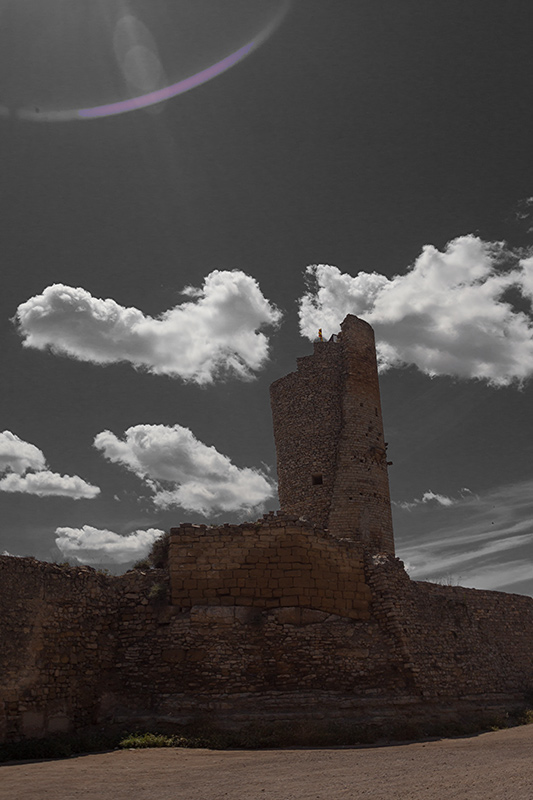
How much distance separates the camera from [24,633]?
1253 centimetres

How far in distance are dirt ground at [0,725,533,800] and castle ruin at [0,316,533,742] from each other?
1718 millimetres

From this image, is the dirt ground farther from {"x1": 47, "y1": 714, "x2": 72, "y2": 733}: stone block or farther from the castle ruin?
the castle ruin

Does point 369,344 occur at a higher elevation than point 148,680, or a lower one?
higher

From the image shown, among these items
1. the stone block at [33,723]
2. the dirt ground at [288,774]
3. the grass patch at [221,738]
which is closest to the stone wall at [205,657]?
the stone block at [33,723]

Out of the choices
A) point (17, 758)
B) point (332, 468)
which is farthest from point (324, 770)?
point (332, 468)

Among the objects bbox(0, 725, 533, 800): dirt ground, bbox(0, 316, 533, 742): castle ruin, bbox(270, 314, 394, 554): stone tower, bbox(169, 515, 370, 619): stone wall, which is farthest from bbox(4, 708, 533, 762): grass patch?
bbox(270, 314, 394, 554): stone tower

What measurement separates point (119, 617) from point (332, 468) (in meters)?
11.5

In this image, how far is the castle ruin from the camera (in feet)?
41.9

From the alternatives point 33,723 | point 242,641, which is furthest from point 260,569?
point 33,723

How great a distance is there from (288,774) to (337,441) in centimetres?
1567

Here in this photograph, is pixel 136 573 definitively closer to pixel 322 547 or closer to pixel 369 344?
pixel 322 547

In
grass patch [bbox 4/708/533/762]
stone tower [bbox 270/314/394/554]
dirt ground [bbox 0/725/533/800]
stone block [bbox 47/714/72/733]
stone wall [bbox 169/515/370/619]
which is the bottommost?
dirt ground [bbox 0/725/533/800]

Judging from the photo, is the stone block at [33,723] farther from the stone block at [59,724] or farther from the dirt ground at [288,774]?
the dirt ground at [288,774]

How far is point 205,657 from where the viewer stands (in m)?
13.9
